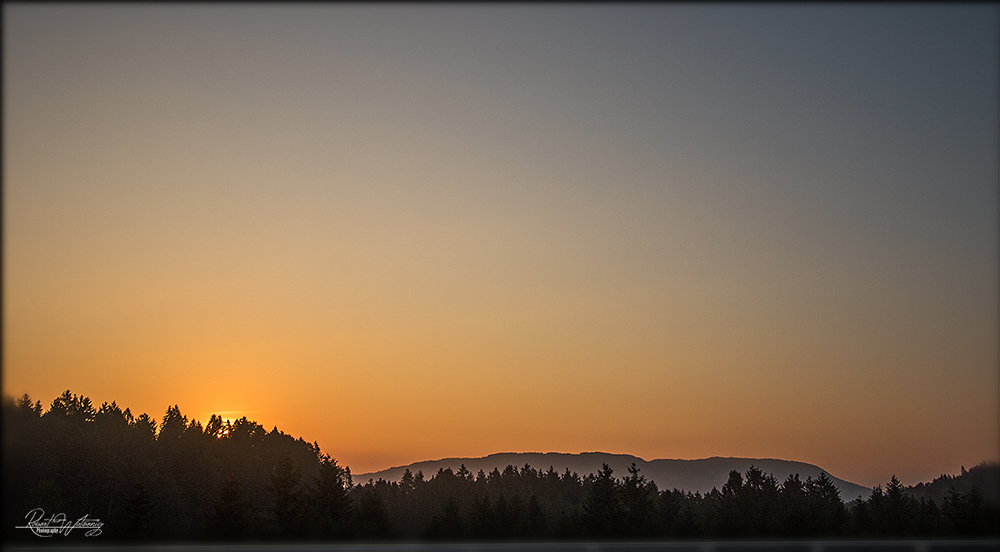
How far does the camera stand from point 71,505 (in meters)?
81.9

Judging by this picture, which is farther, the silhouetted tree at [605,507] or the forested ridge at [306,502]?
the silhouetted tree at [605,507]

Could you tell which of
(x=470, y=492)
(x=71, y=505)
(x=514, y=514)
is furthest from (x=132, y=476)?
(x=470, y=492)

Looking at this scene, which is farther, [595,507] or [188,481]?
[188,481]

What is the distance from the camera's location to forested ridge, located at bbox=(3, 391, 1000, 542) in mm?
62906

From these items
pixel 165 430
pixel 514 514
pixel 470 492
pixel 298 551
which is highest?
pixel 298 551

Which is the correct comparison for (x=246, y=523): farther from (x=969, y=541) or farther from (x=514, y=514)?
(x=969, y=541)

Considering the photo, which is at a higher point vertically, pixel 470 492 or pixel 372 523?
pixel 372 523

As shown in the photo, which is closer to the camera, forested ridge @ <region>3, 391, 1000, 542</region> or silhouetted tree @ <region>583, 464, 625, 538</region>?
forested ridge @ <region>3, 391, 1000, 542</region>

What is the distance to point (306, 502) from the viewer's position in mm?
68375

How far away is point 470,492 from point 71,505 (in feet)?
290

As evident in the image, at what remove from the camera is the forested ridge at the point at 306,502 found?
62.9 m

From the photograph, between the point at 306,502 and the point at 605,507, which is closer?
the point at 306,502

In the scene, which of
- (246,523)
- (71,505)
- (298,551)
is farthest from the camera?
(71,505)

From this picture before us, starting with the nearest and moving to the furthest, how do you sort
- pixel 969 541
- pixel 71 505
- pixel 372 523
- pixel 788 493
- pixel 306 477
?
pixel 969 541 → pixel 372 523 → pixel 71 505 → pixel 788 493 → pixel 306 477
